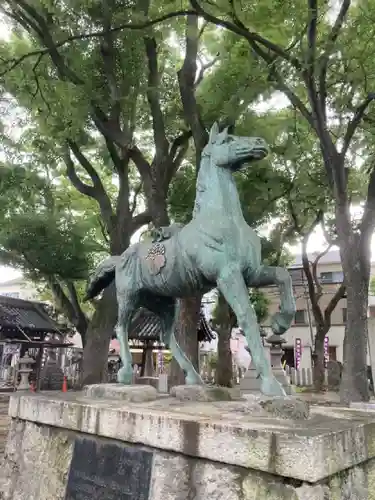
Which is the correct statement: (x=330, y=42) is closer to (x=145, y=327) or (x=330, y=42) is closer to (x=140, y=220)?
(x=140, y=220)

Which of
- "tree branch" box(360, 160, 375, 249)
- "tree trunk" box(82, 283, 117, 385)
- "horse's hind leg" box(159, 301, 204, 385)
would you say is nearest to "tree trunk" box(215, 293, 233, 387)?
"tree trunk" box(82, 283, 117, 385)

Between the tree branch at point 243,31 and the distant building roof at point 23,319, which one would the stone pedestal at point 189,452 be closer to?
the tree branch at point 243,31

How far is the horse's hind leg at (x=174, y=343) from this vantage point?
3988 mm

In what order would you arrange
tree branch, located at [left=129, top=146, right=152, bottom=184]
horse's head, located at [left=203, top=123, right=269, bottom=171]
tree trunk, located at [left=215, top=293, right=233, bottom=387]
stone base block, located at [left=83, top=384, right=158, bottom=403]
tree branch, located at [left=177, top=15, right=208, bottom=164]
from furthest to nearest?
tree trunk, located at [left=215, top=293, right=233, bottom=387]
tree branch, located at [left=129, top=146, right=152, bottom=184]
tree branch, located at [left=177, top=15, right=208, bottom=164]
stone base block, located at [left=83, top=384, right=158, bottom=403]
horse's head, located at [left=203, top=123, right=269, bottom=171]

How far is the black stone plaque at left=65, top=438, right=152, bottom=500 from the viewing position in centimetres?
286

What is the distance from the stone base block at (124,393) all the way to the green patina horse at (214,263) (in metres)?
0.20

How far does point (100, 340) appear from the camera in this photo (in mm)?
10055

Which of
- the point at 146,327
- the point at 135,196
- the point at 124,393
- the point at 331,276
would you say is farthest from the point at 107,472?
the point at 331,276

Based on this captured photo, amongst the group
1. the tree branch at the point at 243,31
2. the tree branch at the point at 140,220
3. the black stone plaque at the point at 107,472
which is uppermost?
the tree branch at the point at 243,31

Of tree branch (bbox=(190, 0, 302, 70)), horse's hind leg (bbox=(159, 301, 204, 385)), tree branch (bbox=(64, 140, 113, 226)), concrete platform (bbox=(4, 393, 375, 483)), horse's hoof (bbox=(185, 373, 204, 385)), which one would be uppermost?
tree branch (bbox=(190, 0, 302, 70))

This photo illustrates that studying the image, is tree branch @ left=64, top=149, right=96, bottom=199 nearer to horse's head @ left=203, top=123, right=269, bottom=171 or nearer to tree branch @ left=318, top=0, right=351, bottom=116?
tree branch @ left=318, top=0, right=351, bottom=116

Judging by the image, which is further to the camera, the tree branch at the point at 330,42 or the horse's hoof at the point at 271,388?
the tree branch at the point at 330,42

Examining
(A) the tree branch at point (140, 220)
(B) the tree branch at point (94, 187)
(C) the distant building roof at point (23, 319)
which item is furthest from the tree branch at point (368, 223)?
(C) the distant building roof at point (23, 319)

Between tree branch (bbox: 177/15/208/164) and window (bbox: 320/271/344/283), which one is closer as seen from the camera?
tree branch (bbox: 177/15/208/164)
